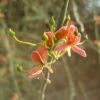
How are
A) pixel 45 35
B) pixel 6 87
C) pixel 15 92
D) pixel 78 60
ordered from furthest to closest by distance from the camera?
pixel 78 60 → pixel 6 87 → pixel 15 92 → pixel 45 35

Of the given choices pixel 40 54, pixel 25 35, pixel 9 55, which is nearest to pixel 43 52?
pixel 40 54

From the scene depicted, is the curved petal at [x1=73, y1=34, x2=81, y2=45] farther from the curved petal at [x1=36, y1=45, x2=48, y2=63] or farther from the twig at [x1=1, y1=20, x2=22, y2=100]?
the twig at [x1=1, y1=20, x2=22, y2=100]

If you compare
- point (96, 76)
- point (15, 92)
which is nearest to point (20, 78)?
point (15, 92)

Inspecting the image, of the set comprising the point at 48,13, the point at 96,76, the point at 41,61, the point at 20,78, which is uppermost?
the point at 41,61

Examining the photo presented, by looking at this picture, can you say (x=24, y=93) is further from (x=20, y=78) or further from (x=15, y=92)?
(x=15, y=92)

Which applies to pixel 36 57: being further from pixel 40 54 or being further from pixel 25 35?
pixel 25 35

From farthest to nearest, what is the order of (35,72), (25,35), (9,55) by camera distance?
(25,35)
(9,55)
(35,72)

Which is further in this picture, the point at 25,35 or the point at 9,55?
the point at 25,35

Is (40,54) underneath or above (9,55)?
above

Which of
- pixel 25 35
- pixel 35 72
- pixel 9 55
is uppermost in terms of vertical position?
pixel 35 72

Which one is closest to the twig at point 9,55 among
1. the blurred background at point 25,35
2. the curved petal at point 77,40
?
the blurred background at point 25,35
